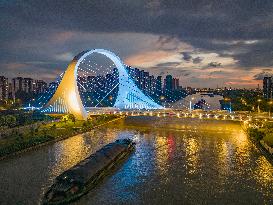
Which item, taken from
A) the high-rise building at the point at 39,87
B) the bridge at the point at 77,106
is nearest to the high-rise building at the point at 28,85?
the high-rise building at the point at 39,87

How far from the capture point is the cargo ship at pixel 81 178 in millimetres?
19906

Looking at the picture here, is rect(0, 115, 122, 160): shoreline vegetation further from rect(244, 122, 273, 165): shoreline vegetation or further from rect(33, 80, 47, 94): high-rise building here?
rect(33, 80, 47, 94): high-rise building

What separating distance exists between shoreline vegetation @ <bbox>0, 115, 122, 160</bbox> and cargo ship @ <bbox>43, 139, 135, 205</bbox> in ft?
29.6

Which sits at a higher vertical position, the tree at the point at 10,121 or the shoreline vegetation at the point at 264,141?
the tree at the point at 10,121

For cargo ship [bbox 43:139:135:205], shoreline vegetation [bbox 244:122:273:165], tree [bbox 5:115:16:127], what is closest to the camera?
cargo ship [bbox 43:139:135:205]

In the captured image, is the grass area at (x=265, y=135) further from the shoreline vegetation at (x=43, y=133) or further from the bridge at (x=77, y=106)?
the shoreline vegetation at (x=43, y=133)

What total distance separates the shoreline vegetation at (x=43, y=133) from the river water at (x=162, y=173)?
1076 mm

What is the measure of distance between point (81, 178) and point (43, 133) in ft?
71.2

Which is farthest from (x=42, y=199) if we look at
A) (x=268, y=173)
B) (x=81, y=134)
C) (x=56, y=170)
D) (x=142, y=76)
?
(x=142, y=76)

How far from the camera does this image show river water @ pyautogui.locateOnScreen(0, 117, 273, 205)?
69.2 feet

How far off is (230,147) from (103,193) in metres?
20.0

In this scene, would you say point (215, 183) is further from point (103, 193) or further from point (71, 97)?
point (71, 97)

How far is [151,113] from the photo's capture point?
54.7 m

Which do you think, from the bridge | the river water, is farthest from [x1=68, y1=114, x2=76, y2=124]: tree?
the river water
